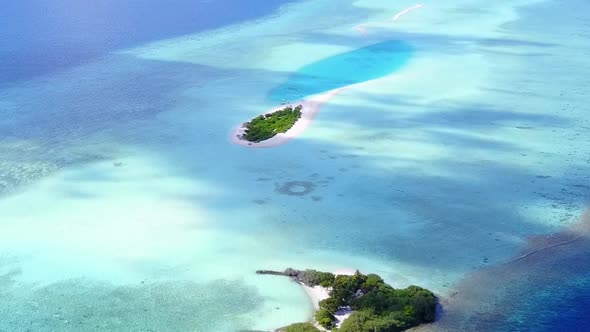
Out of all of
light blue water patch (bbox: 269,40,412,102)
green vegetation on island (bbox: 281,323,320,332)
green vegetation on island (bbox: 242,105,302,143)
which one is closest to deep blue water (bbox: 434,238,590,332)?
green vegetation on island (bbox: 281,323,320,332)

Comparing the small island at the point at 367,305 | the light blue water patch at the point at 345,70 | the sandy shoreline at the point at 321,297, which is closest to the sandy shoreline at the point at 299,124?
the light blue water patch at the point at 345,70

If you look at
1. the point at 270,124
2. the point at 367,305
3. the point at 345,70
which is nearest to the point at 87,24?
the point at 345,70

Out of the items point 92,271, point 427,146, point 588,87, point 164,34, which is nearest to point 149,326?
point 92,271

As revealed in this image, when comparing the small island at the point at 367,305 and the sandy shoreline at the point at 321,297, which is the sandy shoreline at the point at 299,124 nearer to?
the sandy shoreline at the point at 321,297

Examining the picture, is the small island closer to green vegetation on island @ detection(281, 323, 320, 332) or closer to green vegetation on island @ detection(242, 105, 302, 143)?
green vegetation on island @ detection(281, 323, 320, 332)

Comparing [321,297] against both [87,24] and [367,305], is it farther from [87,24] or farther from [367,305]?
[87,24]

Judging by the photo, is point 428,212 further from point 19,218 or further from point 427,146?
point 19,218
